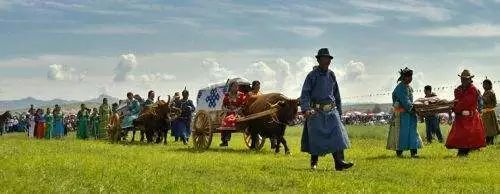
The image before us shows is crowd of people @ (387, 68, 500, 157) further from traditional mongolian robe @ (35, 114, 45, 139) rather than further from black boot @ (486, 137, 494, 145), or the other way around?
traditional mongolian robe @ (35, 114, 45, 139)

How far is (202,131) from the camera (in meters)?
21.2

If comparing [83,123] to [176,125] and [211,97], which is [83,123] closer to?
[211,97]

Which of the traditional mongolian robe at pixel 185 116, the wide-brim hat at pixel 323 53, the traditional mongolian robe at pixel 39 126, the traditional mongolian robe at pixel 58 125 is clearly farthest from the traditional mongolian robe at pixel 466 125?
the traditional mongolian robe at pixel 39 126

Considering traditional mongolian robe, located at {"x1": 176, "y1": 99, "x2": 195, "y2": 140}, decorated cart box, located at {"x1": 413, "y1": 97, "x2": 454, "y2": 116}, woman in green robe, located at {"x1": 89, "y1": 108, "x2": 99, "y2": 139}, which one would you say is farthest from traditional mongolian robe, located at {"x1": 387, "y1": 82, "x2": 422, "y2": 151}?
woman in green robe, located at {"x1": 89, "y1": 108, "x2": 99, "y2": 139}

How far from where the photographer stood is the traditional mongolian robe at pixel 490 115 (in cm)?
2269

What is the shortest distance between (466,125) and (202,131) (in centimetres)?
733

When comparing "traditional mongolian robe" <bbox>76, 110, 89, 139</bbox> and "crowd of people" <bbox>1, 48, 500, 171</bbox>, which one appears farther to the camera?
"traditional mongolian robe" <bbox>76, 110, 89, 139</bbox>

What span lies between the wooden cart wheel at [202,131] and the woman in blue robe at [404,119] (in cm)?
557

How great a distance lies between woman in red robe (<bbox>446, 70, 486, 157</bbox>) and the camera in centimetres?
1705

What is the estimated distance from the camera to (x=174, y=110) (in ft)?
87.7

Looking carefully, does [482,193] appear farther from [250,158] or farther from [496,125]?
[496,125]

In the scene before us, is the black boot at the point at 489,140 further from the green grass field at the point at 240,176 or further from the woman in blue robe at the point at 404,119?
the green grass field at the point at 240,176

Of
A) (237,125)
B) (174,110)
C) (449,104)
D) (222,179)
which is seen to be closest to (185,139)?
(174,110)

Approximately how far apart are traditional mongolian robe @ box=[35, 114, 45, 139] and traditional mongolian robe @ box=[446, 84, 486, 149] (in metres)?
26.2
